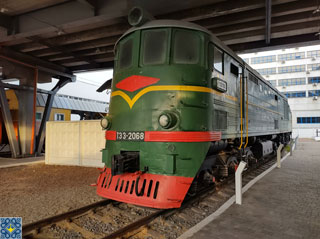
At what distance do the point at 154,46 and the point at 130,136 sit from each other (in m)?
2.05

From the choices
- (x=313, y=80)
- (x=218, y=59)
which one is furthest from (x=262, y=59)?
(x=218, y=59)

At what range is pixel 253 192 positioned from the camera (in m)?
6.84

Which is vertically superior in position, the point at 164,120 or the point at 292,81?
the point at 292,81

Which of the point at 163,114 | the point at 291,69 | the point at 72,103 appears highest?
the point at 291,69

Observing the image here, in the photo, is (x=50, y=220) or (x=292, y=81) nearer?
(x=50, y=220)

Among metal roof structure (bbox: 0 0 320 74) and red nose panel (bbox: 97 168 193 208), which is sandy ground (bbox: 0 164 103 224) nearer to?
red nose panel (bbox: 97 168 193 208)

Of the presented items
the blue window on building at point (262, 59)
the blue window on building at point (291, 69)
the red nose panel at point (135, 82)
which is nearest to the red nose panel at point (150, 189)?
the red nose panel at point (135, 82)

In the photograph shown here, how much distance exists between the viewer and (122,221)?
4809 millimetres

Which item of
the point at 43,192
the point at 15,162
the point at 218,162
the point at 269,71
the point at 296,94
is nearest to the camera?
the point at 218,162

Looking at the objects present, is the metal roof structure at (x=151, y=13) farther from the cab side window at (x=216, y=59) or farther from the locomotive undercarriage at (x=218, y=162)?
the locomotive undercarriage at (x=218, y=162)

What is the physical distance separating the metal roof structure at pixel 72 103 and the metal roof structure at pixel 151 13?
5878mm

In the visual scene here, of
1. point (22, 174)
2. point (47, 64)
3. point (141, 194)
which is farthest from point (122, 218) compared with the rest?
point (47, 64)

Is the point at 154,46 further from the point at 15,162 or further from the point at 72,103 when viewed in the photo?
the point at 72,103

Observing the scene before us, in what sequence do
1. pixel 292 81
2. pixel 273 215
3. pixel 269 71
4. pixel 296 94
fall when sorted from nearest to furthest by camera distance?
pixel 273 215 → pixel 296 94 → pixel 292 81 → pixel 269 71
